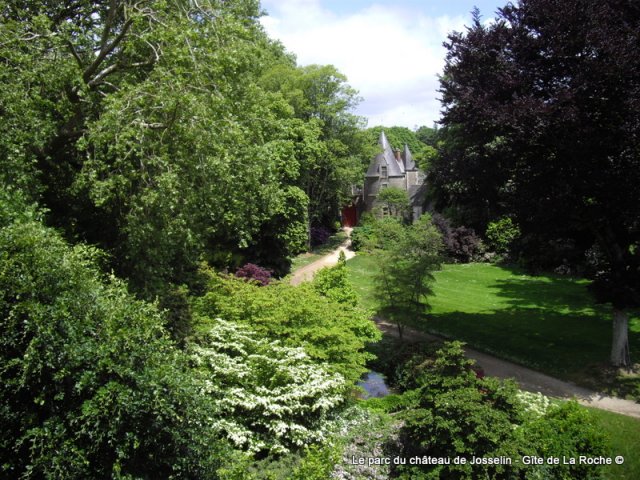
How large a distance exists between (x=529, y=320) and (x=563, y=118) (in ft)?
34.8

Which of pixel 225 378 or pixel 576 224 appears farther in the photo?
pixel 576 224

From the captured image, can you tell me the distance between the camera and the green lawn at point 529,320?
1527cm

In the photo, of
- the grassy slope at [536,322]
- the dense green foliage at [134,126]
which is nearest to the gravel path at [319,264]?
the grassy slope at [536,322]

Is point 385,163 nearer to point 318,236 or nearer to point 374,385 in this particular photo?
point 318,236

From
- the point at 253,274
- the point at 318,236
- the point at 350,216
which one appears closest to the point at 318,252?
the point at 318,236

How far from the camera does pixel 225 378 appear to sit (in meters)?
10.1

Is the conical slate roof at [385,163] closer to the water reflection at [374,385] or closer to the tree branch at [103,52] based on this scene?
the water reflection at [374,385]

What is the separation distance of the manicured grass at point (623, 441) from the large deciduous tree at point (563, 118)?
10.0ft

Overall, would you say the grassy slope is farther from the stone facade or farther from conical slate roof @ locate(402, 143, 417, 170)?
conical slate roof @ locate(402, 143, 417, 170)

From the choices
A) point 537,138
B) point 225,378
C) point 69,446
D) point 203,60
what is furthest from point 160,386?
point 537,138

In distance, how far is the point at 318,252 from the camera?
38.5 meters

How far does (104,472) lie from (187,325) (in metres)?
5.12

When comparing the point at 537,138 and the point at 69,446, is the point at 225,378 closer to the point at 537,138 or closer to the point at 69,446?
the point at 69,446

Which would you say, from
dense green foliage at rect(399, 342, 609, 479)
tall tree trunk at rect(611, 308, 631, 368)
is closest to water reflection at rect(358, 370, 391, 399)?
dense green foliage at rect(399, 342, 609, 479)
